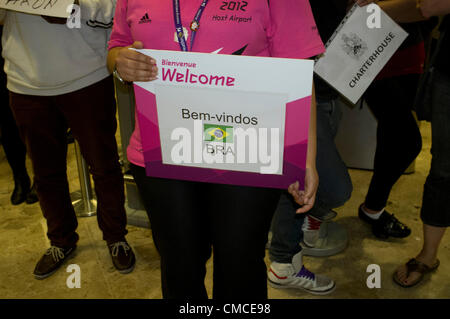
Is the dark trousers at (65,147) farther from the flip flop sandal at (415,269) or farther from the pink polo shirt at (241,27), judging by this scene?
the flip flop sandal at (415,269)

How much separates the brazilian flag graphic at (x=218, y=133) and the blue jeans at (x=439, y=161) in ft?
3.49

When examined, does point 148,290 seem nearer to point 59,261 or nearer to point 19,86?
point 59,261

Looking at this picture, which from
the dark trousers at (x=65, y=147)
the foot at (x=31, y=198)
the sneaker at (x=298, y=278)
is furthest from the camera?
the foot at (x=31, y=198)

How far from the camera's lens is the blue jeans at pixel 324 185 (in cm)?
179

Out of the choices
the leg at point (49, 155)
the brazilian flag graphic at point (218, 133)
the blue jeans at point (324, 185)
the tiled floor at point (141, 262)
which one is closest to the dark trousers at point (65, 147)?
the leg at point (49, 155)

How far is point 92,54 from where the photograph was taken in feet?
6.14

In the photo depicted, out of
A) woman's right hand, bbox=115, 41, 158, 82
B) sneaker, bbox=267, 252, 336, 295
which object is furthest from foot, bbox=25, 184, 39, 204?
woman's right hand, bbox=115, 41, 158, 82

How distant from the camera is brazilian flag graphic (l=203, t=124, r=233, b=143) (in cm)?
112

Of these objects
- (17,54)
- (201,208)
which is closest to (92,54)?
(17,54)

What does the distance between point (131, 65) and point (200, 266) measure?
657 millimetres

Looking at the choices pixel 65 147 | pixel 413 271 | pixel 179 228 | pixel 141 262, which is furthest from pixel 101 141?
pixel 413 271

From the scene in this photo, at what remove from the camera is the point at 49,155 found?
2037 millimetres

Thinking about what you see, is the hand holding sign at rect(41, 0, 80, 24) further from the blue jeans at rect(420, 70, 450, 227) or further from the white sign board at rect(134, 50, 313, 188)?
the blue jeans at rect(420, 70, 450, 227)

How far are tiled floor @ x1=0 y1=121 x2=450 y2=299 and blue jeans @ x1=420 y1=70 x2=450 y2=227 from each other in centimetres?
40
